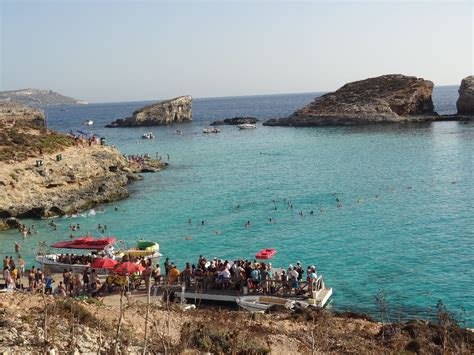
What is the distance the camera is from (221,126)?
12544 centimetres

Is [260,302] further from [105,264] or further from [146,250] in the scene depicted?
[146,250]

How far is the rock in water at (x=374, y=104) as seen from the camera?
10400 centimetres

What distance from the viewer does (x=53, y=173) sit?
45.0m

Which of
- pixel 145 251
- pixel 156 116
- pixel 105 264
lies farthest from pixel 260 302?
pixel 156 116

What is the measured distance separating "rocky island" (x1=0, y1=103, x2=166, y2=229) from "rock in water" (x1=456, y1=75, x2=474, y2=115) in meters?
73.4

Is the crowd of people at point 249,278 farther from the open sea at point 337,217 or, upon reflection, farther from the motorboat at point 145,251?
the motorboat at point 145,251

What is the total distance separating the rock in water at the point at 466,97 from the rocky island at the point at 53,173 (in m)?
73.4

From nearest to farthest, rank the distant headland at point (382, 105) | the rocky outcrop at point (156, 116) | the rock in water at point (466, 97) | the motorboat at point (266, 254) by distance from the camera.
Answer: the motorboat at point (266, 254), the rock in water at point (466, 97), the distant headland at point (382, 105), the rocky outcrop at point (156, 116)

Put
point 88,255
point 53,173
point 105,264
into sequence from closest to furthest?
point 105,264
point 88,255
point 53,173

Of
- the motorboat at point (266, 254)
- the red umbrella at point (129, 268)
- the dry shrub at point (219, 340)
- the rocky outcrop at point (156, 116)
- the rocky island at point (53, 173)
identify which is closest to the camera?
the dry shrub at point (219, 340)

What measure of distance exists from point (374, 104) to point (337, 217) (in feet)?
249

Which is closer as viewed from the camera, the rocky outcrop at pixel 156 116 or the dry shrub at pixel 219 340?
the dry shrub at pixel 219 340

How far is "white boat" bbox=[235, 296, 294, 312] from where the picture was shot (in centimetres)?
2216

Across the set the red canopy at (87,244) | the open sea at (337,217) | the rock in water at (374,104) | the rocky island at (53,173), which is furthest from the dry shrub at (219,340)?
the rock in water at (374,104)
